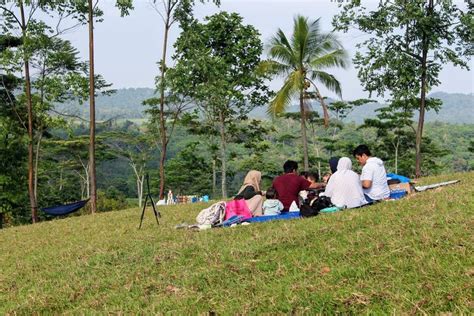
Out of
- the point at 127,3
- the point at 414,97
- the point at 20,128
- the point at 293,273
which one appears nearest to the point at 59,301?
the point at 293,273

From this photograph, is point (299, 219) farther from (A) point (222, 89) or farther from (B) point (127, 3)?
(A) point (222, 89)

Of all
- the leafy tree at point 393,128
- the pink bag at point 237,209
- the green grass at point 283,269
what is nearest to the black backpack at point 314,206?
the green grass at point 283,269

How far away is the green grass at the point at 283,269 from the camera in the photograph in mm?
3951

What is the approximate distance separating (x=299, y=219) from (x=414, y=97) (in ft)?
43.1

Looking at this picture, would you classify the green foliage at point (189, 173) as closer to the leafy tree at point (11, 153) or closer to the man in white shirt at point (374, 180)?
the leafy tree at point (11, 153)

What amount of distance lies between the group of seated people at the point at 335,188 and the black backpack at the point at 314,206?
13 centimetres

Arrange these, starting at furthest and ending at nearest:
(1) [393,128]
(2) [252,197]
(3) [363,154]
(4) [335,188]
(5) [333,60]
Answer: (1) [393,128] < (5) [333,60] < (2) [252,197] < (3) [363,154] < (4) [335,188]

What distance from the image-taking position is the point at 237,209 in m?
8.65

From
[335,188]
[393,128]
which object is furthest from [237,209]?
[393,128]

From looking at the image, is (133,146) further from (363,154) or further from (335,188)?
(335,188)

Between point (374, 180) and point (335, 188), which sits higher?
point (374, 180)

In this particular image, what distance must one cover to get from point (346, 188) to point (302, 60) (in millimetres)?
15126

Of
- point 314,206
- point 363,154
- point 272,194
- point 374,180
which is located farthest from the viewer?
point 272,194

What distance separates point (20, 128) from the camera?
79.5ft
